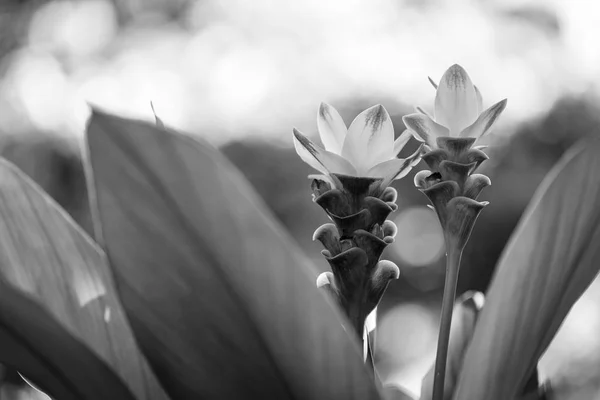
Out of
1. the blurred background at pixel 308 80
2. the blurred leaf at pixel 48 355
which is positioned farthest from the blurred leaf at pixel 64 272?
the blurred background at pixel 308 80

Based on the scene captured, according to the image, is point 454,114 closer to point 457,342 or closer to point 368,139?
point 368,139

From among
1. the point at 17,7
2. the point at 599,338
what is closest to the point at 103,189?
the point at 599,338

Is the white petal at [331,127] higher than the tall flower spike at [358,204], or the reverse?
the white petal at [331,127]

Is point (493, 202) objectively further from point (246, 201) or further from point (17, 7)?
point (246, 201)

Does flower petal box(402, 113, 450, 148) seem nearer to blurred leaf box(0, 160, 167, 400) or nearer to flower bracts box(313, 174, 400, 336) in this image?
flower bracts box(313, 174, 400, 336)

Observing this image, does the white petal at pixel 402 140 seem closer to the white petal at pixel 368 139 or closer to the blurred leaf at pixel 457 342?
the white petal at pixel 368 139
